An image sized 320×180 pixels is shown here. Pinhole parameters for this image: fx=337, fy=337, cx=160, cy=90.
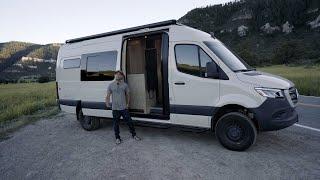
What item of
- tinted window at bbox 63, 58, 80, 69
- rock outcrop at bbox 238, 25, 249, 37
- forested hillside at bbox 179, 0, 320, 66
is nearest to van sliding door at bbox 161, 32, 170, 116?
tinted window at bbox 63, 58, 80, 69

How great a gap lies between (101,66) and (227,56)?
3.58 meters

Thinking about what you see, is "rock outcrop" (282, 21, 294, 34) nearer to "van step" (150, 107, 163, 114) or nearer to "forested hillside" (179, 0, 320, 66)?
"forested hillside" (179, 0, 320, 66)

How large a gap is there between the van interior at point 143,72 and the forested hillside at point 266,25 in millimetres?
69444

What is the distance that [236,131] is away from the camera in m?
6.82

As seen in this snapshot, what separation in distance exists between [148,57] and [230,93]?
3207 mm

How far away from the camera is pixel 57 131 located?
10125 millimetres

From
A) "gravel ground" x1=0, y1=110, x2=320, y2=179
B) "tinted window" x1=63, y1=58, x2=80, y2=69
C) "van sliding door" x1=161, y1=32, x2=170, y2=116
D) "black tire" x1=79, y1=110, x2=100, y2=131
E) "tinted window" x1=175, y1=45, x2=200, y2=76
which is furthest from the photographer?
"tinted window" x1=63, y1=58, x2=80, y2=69

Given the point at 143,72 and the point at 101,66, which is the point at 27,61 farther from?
the point at 143,72

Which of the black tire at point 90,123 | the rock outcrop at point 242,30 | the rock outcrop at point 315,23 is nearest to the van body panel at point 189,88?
the black tire at point 90,123

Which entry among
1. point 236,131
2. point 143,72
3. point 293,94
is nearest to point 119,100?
point 143,72

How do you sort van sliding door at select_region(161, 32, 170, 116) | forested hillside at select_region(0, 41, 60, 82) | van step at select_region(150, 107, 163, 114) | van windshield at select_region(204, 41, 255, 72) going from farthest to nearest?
1. forested hillside at select_region(0, 41, 60, 82)
2. van step at select_region(150, 107, 163, 114)
3. van sliding door at select_region(161, 32, 170, 116)
4. van windshield at select_region(204, 41, 255, 72)

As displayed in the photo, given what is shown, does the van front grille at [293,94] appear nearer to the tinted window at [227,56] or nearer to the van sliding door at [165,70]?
the tinted window at [227,56]

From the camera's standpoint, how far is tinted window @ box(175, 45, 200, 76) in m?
7.32

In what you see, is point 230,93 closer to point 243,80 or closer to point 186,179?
point 243,80
